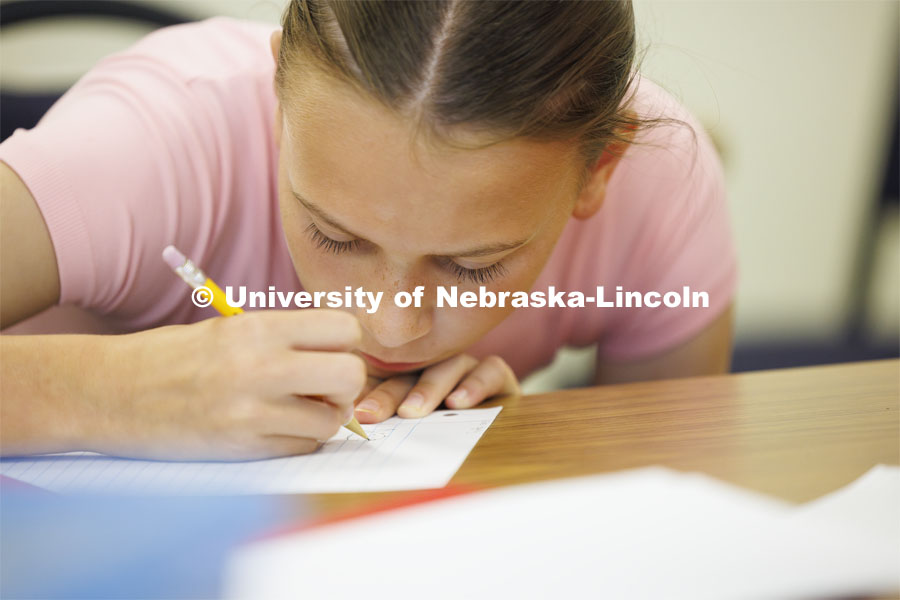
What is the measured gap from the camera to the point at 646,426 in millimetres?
562

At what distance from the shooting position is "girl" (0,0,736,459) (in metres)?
0.51

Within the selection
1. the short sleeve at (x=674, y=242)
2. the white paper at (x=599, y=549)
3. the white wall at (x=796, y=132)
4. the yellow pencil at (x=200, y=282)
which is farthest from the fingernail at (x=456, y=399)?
the white wall at (x=796, y=132)

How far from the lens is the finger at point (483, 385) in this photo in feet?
2.13

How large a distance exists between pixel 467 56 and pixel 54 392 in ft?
1.07

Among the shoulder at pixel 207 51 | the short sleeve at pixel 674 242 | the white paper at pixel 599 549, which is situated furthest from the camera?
Answer: the short sleeve at pixel 674 242

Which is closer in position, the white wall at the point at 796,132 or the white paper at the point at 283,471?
the white paper at the point at 283,471

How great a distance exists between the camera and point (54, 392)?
20.6 inches

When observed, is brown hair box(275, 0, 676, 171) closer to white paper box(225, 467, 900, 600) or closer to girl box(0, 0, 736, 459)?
girl box(0, 0, 736, 459)

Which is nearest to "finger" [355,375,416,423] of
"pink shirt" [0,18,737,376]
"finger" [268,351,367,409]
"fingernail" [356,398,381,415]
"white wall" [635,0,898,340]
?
"fingernail" [356,398,381,415]

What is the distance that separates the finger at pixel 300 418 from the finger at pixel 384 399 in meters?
0.09

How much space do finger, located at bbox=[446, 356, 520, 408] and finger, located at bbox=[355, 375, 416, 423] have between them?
0.13 ft

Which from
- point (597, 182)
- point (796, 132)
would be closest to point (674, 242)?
point (597, 182)

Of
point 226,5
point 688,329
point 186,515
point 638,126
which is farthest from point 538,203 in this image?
point 226,5

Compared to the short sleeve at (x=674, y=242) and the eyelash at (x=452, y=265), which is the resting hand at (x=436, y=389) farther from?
the short sleeve at (x=674, y=242)
